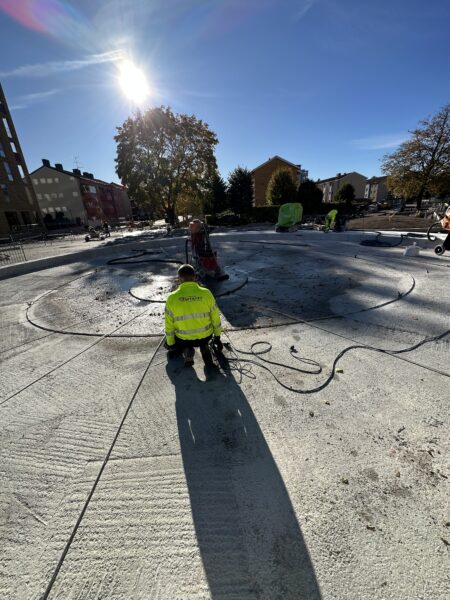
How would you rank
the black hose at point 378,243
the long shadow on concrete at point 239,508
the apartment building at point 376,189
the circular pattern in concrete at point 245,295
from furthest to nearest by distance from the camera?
1. the apartment building at point 376,189
2. the black hose at point 378,243
3. the circular pattern in concrete at point 245,295
4. the long shadow on concrete at point 239,508

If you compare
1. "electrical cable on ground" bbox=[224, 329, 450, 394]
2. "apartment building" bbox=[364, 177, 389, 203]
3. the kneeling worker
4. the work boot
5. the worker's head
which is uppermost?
"apartment building" bbox=[364, 177, 389, 203]

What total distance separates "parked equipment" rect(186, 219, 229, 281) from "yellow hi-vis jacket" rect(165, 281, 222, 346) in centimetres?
421

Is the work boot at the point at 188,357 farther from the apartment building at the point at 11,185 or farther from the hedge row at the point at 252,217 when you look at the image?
the apartment building at the point at 11,185

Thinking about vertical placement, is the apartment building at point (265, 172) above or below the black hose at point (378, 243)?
above

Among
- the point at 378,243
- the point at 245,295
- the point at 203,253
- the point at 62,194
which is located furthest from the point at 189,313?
the point at 62,194

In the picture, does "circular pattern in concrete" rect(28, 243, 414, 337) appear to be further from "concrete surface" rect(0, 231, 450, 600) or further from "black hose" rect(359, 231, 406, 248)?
"black hose" rect(359, 231, 406, 248)

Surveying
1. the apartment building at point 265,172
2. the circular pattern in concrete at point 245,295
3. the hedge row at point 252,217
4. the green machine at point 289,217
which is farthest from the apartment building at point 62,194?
the circular pattern in concrete at point 245,295

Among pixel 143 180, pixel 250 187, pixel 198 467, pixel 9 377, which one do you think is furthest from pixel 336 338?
pixel 250 187

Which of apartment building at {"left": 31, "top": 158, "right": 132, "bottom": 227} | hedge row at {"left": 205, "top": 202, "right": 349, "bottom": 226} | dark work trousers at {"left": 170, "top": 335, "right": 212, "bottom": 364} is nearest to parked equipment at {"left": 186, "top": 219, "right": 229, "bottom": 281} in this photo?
dark work trousers at {"left": 170, "top": 335, "right": 212, "bottom": 364}

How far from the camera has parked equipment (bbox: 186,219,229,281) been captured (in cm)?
715

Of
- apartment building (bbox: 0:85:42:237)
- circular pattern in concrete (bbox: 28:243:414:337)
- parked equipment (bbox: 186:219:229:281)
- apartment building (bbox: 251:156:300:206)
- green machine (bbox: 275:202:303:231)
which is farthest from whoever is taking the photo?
apartment building (bbox: 251:156:300:206)

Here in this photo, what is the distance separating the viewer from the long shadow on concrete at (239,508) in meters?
1.46

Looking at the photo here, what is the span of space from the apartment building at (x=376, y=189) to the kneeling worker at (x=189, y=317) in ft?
242

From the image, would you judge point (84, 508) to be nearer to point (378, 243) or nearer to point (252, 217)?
→ point (378, 243)
